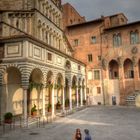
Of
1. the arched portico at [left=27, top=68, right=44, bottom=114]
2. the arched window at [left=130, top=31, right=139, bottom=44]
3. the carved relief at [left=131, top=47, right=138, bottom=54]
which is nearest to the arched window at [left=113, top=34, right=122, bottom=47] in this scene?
the arched window at [left=130, top=31, right=139, bottom=44]

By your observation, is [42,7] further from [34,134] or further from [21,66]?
[34,134]

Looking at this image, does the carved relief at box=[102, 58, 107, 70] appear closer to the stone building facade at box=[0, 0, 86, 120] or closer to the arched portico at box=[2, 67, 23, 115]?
the stone building facade at box=[0, 0, 86, 120]

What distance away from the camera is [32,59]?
1778 centimetres

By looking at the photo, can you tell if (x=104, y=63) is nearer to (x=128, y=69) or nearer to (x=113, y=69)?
(x=113, y=69)

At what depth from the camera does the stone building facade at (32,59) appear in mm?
17297

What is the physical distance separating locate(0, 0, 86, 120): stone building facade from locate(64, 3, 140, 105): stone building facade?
3.56m

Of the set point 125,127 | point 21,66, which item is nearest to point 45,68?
point 21,66

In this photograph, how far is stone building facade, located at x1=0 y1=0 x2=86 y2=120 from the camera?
56.7 feet

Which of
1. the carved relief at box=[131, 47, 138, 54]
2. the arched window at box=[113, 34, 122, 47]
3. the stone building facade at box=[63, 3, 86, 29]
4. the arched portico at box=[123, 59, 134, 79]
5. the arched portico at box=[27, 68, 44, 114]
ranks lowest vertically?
the arched portico at box=[27, 68, 44, 114]

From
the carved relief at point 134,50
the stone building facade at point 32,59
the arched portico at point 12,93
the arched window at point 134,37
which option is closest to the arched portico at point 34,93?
the stone building facade at point 32,59

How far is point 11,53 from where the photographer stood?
1748 cm

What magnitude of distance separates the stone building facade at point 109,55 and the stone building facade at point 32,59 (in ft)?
11.7

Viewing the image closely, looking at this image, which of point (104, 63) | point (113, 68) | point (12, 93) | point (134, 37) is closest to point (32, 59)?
point (12, 93)

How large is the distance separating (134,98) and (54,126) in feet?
61.6
